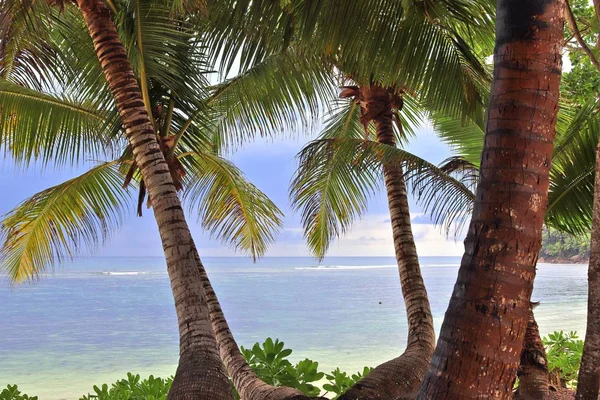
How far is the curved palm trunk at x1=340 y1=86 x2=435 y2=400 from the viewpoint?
567 centimetres

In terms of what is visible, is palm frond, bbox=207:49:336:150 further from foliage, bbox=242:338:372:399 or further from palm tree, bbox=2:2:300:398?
Answer: foliage, bbox=242:338:372:399

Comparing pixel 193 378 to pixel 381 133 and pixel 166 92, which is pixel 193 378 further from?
pixel 381 133

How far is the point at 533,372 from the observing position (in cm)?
646

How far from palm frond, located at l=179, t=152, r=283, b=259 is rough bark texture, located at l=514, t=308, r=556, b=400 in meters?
4.05

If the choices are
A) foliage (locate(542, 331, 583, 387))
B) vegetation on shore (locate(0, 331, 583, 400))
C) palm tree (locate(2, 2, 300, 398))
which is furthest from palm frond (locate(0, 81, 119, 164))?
foliage (locate(542, 331, 583, 387))

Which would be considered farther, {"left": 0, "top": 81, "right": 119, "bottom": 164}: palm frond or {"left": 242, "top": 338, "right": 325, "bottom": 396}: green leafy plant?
{"left": 0, "top": 81, "right": 119, "bottom": 164}: palm frond

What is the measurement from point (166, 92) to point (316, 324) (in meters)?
25.0

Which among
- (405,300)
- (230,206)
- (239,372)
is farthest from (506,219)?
(230,206)

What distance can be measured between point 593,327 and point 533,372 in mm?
1381

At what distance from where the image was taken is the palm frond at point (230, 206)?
9.02 metres

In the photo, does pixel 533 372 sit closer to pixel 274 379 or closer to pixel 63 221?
pixel 274 379

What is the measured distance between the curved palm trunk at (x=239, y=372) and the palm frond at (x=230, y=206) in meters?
3.06

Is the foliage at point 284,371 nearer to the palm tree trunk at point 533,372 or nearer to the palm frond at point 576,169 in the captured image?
the palm tree trunk at point 533,372

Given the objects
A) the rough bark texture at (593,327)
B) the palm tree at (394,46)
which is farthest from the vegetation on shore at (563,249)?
the rough bark texture at (593,327)
